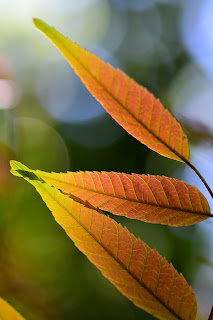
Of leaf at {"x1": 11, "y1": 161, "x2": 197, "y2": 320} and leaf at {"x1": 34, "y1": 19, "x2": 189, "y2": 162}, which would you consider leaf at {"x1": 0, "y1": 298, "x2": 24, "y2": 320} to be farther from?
leaf at {"x1": 34, "y1": 19, "x2": 189, "y2": 162}

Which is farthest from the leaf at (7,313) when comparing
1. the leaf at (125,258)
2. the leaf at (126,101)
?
the leaf at (126,101)

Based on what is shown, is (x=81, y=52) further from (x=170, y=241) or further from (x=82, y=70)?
(x=170, y=241)

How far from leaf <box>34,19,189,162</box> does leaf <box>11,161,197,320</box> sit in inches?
3.6

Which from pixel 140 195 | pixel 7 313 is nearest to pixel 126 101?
pixel 140 195

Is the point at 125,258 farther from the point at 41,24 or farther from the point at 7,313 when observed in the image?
the point at 41,24

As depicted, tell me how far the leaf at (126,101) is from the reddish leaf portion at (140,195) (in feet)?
0.11

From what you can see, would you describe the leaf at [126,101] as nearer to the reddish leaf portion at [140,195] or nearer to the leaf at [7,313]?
the reddish leaf portion at [140,195]

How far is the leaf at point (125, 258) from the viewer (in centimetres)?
28

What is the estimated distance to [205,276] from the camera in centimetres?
231

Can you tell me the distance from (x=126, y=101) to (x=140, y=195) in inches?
3.9

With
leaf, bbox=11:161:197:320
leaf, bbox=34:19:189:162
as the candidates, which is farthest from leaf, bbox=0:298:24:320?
leaf, bbox=34:19:189:162

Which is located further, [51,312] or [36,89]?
[36,89]

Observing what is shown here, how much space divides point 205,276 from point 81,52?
2.36 meters

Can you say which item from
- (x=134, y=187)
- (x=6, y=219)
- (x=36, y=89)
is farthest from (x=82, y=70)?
(x=36, y=89)
